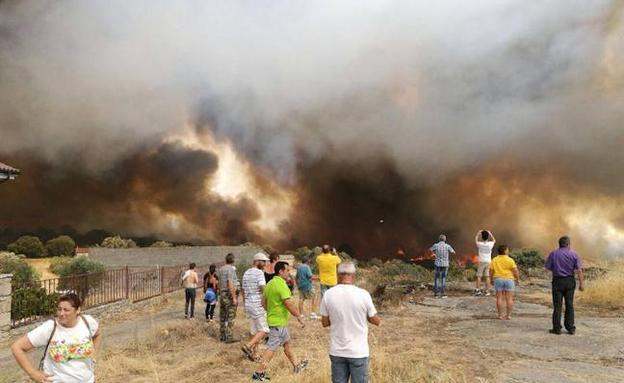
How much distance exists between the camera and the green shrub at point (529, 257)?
3538 centimetres

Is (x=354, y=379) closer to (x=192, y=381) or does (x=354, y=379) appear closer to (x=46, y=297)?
(x=192, y=381)

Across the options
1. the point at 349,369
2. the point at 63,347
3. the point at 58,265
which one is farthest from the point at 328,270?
the point at 58,265

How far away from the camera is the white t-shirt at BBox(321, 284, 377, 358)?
18.1 ft

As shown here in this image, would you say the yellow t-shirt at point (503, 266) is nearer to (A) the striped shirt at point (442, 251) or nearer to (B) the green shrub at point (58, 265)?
(A) the striped shirt at point (442, 251)

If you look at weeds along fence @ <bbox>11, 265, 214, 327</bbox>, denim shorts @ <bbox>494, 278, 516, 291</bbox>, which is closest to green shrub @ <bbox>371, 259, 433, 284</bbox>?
weeds along fence @ <bbox>11, 265, 214, 327</bbox>

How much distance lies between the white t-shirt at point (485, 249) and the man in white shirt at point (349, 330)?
10.9m

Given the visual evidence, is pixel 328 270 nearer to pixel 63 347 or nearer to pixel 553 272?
pixel 553 272

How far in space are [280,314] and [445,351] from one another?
3.64 m

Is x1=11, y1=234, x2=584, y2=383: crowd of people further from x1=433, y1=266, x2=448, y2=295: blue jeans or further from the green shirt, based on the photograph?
x1=433, y1=266, x2=448, y2=295: blue jeans

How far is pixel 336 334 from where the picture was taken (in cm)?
561

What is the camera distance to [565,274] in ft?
34.3

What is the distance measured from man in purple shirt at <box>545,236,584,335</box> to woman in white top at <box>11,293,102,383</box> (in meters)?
9.10

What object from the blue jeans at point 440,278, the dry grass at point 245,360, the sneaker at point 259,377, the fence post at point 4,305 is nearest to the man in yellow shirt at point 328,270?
the dry grass at point 245,360

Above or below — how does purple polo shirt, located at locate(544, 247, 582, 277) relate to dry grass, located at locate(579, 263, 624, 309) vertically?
above
